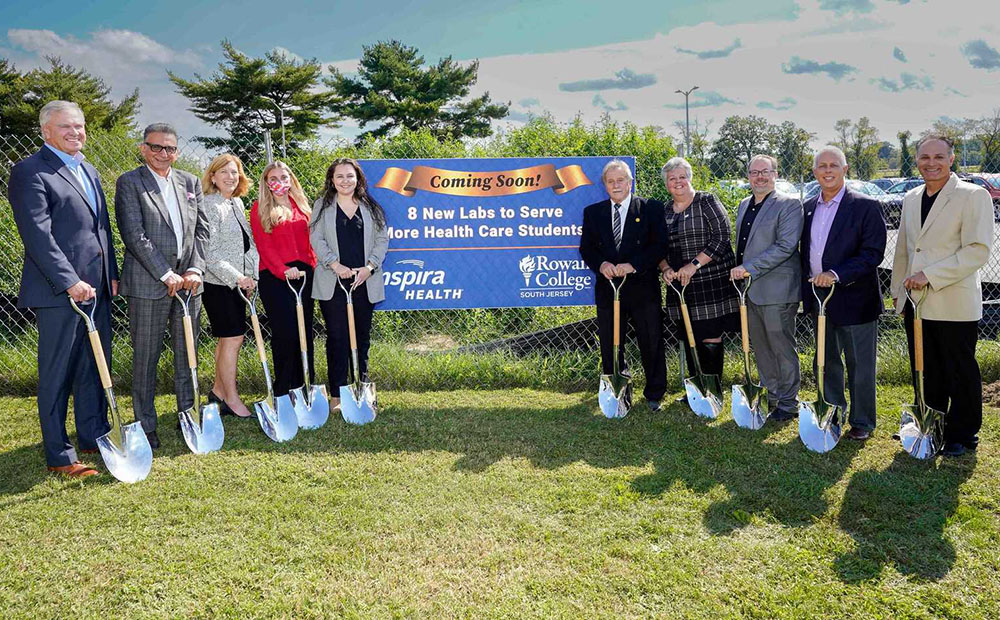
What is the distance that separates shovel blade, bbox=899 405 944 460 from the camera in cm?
394

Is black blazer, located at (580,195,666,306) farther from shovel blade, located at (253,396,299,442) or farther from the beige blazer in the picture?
shovel blade, located at (253,396,299,442)

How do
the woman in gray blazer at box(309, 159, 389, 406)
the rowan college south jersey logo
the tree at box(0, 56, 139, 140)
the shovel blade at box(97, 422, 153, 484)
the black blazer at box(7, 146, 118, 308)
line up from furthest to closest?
1. the tree at box(0, 56, 139, 140)
2. the rowan college south jersey logo
3. the woman in gray blazer at box(309, 159, 389, 406)
4. the shovel blade at box(97, 422, 153, 484)
5. the black blazer at box(7, 146, 118, 308)

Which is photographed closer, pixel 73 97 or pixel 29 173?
pixel 29 173

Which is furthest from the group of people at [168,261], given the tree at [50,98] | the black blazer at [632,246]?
the tree at [50,98]

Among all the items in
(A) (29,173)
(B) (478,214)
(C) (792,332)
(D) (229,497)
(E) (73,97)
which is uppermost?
(E) (73,97)

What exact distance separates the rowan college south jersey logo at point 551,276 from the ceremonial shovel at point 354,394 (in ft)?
4.74

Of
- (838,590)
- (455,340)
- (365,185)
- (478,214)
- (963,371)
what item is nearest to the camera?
(838,590)

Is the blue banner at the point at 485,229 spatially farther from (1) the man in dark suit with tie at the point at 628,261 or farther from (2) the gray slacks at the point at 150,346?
(2) the gray slacks at the point at 150,346

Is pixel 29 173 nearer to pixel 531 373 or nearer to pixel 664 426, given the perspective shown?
pixel 531 373

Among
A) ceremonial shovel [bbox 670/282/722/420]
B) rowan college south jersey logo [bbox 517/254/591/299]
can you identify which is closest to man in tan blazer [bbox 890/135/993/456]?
ceremonial shovel [bbox 670/282/722/420]

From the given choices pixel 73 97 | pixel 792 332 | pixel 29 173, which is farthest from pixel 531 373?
pixel 73 97

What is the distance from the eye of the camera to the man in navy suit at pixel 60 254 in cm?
375

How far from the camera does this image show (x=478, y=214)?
5477 millimetres

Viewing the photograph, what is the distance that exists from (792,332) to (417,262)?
2.84 meters
